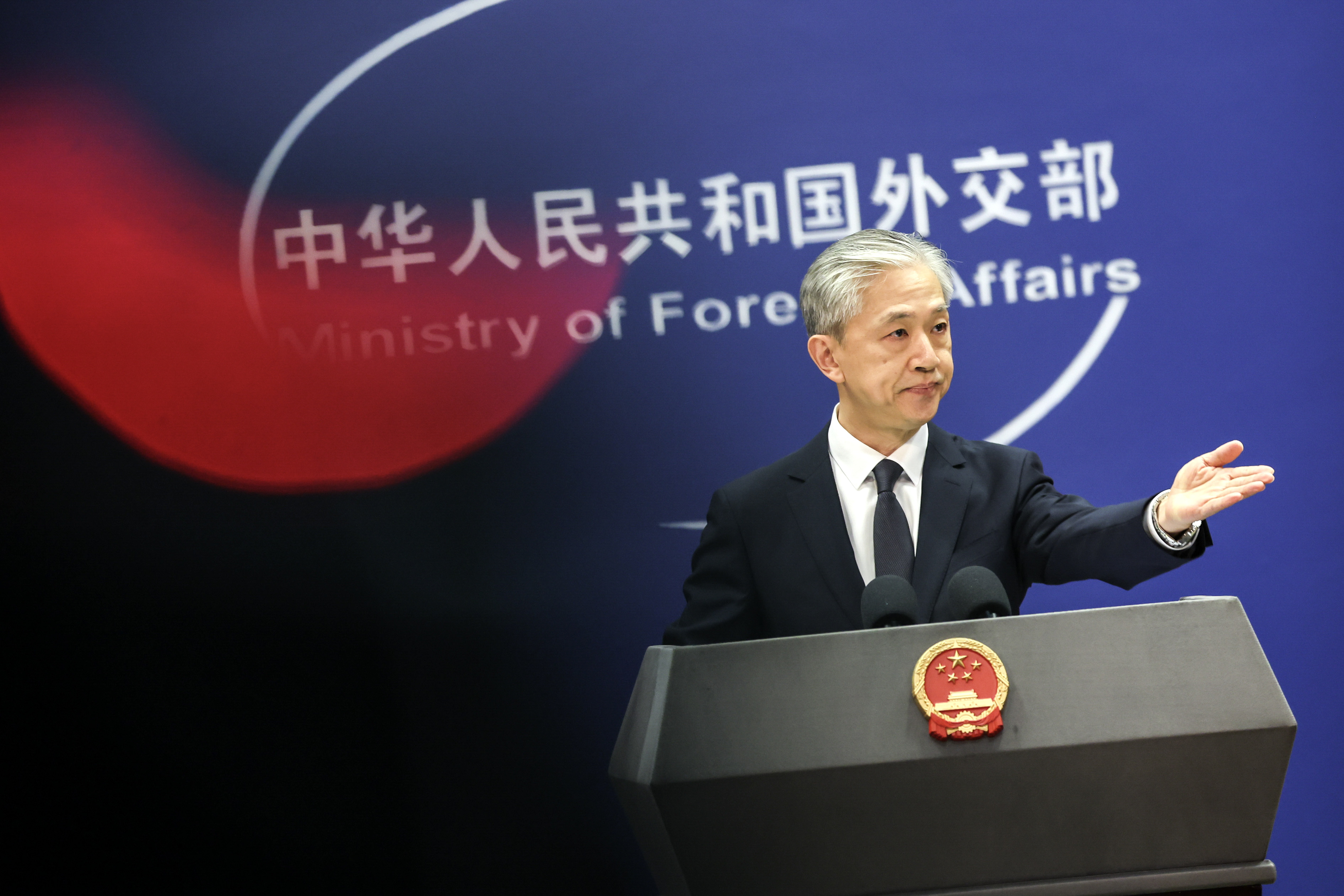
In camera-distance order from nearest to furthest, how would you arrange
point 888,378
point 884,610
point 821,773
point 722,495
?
point 821,773, point 884,610, point 888,378, point 722,495

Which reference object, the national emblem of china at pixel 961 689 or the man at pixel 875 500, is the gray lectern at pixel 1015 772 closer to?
the national emblem of china at pixel 961 689

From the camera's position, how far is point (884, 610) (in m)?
1.49

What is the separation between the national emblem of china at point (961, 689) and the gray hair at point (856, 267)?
82 cm

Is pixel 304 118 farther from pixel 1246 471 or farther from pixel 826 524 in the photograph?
pixel 1246 471

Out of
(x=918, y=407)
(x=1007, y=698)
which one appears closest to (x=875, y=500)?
(x=918, y=407)

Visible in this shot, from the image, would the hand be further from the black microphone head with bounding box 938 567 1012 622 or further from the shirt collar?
the shirt collar

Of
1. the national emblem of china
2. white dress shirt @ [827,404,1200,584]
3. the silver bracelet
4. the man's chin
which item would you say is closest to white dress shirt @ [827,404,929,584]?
white dress shirt @ [827,404,1200,584]

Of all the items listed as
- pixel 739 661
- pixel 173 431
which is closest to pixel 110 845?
pixel 173 431

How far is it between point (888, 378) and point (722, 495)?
0.37m

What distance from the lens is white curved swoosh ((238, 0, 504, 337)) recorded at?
109 inches

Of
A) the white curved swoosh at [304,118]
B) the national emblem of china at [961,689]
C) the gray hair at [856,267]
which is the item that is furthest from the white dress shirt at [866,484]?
the white curved swoosh at [304,118]

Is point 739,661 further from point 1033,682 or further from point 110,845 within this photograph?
point 110,845

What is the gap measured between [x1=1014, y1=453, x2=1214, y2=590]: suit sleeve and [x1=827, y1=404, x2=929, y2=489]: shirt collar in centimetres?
18

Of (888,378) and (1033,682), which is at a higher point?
(888,378)
